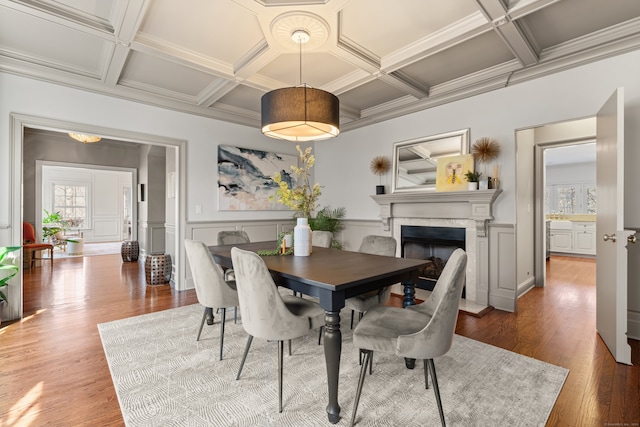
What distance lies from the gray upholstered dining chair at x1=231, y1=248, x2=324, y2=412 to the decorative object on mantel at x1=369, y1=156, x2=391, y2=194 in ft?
10.1

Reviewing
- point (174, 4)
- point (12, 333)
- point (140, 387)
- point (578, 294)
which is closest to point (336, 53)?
point (174, 4)

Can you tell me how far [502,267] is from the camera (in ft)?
11.6

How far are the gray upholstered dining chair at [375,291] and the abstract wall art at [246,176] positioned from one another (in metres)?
2.35

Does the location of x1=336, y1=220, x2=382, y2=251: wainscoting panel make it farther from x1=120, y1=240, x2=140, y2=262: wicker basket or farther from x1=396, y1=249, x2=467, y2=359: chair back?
x1=120, y1=240, x2=140, y2=262: wicker basket

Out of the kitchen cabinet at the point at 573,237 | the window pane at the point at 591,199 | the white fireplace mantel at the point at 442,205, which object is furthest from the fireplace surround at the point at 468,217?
the window pane at the point at 591,199

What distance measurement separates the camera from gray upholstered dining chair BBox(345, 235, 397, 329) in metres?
2.45

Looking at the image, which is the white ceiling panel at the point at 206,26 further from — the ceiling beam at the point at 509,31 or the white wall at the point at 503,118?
the white wall at the point at 503,118

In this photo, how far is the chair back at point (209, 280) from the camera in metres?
2.31

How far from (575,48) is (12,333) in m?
5.84

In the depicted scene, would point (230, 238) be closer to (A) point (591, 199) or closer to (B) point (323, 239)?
(B) point (323, 239)

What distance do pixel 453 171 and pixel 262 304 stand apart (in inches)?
122

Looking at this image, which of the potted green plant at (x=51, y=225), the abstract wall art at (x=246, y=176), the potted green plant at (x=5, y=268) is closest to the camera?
the potted green plant at (x=5, y=268)

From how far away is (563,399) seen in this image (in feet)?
6.07

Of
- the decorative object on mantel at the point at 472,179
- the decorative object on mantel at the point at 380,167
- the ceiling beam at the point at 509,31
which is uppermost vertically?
the ceiling beam at the point at 509,31
